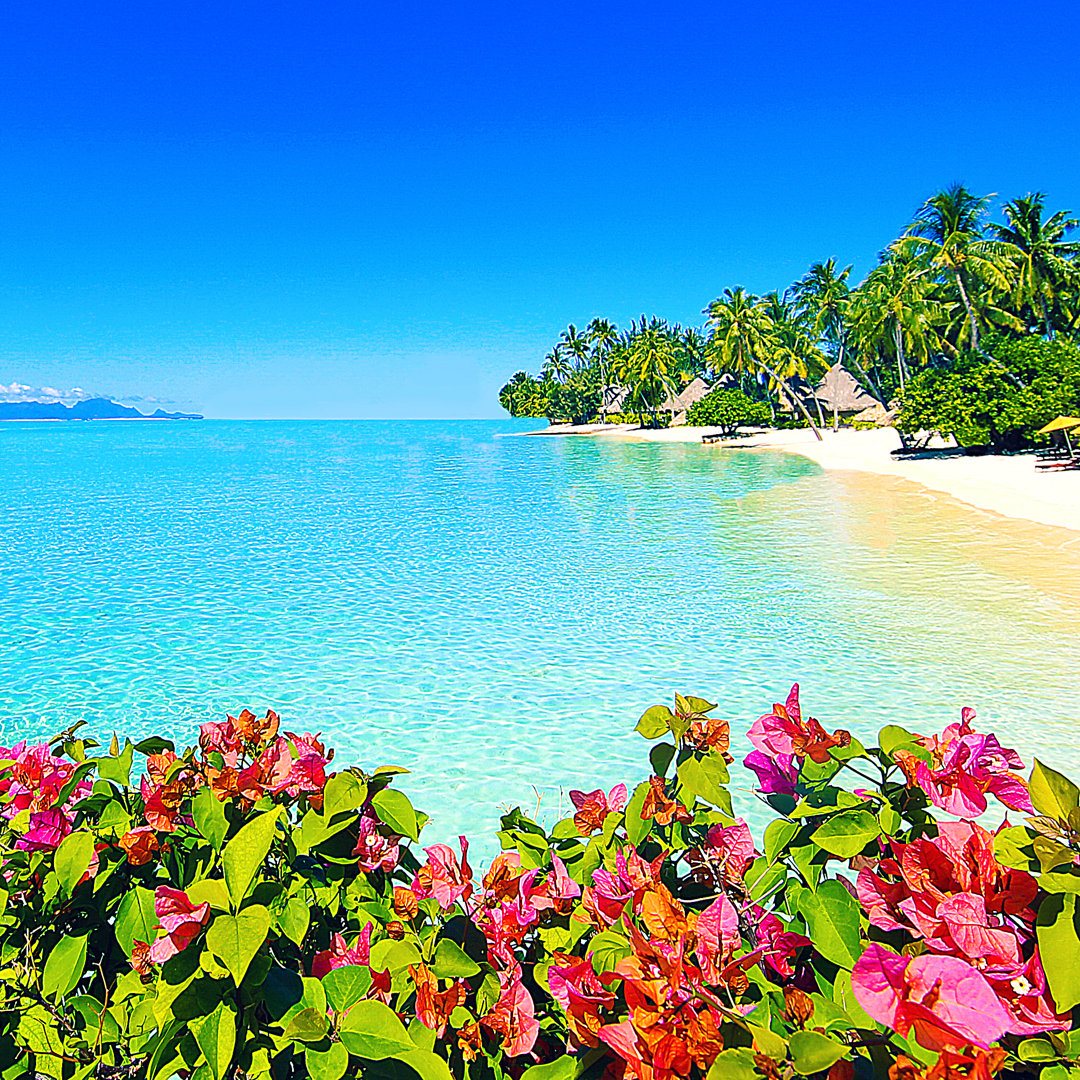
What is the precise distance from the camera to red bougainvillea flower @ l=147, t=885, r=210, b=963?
1.02 m

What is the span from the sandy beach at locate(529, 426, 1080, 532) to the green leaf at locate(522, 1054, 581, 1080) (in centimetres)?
1381

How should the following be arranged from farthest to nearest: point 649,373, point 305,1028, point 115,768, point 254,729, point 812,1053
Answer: point 649,373
point 254,729
point 115,768
point 305,1028
point 812,1053

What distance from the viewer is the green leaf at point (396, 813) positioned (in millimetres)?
1313

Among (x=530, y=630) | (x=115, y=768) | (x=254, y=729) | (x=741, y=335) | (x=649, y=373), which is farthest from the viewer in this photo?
(x=649, y=373)

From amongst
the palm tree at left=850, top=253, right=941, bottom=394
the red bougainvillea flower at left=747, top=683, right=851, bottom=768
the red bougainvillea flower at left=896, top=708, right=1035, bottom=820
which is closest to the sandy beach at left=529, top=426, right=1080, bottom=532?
the palm tree at left=850, top=253, right=941, bottom=394

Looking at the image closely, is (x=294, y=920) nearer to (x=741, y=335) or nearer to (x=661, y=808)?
(x=661, y=808)

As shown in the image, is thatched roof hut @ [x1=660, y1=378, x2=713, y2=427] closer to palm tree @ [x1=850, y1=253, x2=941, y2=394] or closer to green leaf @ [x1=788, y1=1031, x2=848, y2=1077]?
palm tree @ [x1=850, y1=253, x2=941, y2=394]

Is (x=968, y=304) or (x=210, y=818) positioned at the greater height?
(x=968, y=304)

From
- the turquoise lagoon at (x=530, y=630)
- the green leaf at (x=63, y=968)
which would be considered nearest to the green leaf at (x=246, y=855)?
the green leaf at (x=63, y=968)

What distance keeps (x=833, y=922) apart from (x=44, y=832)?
1.36 metres

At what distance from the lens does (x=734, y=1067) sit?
2.58ft

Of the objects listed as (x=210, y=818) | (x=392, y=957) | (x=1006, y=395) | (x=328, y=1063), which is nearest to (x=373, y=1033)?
(x=328, y=1063)

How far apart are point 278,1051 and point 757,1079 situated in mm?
592

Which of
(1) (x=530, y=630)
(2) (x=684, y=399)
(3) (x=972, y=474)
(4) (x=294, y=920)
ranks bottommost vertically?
(1) (x=530, y=630)
